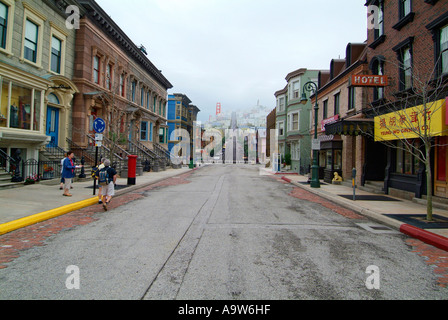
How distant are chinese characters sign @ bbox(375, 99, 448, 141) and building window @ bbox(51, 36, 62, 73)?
57.1ft

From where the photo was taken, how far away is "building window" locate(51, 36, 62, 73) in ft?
49.0

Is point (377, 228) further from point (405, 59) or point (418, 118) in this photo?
point (405, 59)

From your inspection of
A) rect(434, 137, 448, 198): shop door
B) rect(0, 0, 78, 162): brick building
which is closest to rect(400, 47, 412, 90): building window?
rect(434, 137, 448, 198): shop door

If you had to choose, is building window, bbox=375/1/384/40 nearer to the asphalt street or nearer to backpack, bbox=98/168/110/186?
the asphalt street

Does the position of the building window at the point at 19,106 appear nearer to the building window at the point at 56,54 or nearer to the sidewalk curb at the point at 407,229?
the building window at the point at 56,54

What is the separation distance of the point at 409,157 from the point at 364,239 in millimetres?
7936

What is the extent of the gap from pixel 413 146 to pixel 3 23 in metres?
17.2

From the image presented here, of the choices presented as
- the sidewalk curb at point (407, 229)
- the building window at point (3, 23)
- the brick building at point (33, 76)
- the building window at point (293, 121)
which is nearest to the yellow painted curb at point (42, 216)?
the brick building at point (33, 76)

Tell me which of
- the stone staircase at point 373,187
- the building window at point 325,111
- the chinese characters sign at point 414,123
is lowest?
the stone staircase at point 373,187

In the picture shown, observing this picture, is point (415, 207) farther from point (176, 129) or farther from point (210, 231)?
point (176, 129)

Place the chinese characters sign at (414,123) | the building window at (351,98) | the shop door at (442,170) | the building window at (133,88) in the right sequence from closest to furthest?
the chinese characters sign at (414,123) < the shop door at (442,170) < the building window at (351,98) < the building window at (133,88)

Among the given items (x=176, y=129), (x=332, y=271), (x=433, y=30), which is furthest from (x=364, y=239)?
(x=176, y=129)

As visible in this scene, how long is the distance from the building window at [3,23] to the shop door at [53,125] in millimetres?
4145

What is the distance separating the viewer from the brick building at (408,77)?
9.21 meters
